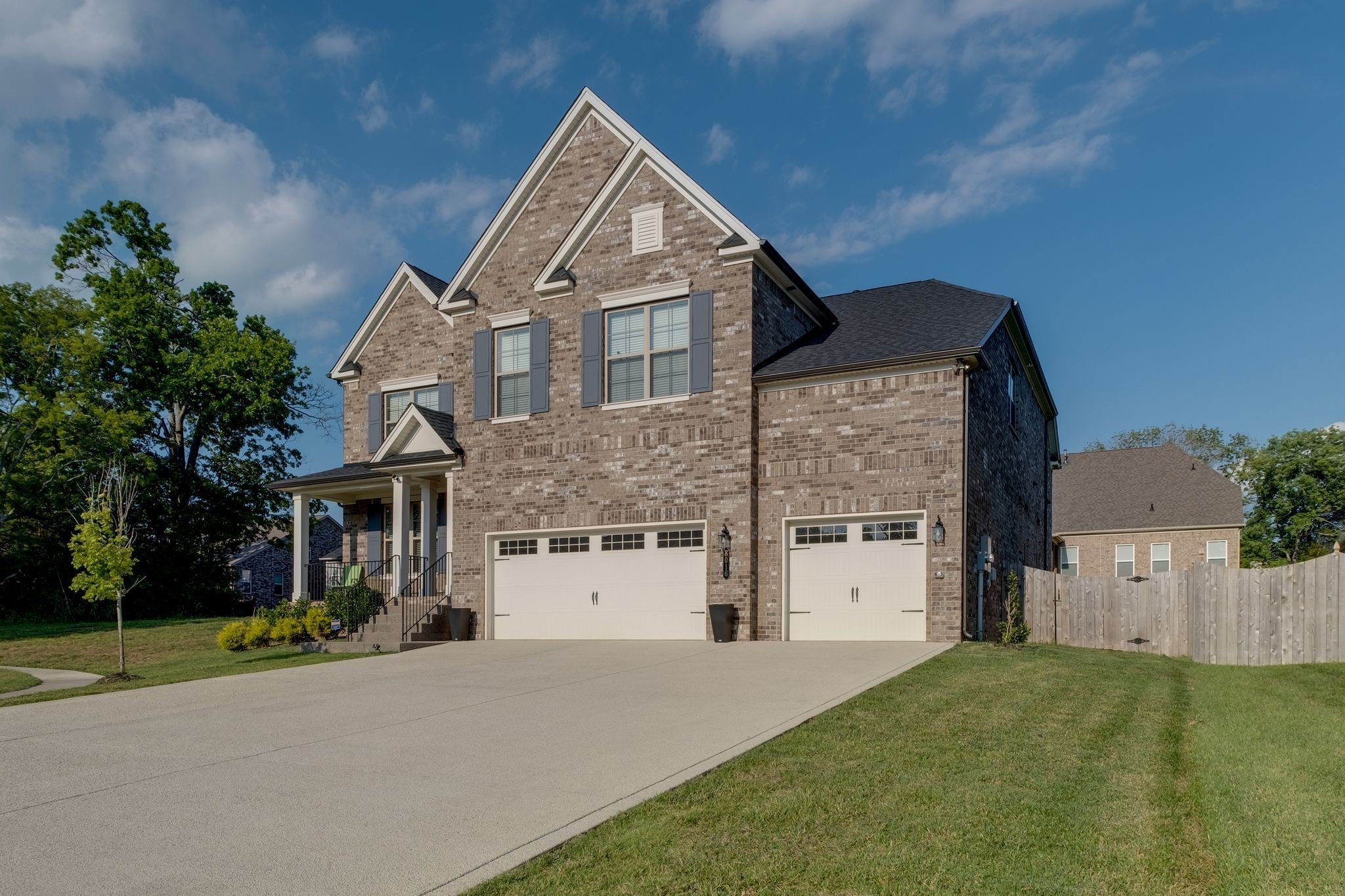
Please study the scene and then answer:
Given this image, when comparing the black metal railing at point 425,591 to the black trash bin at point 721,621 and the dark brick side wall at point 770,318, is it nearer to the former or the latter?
the black trash bin at point 721,621

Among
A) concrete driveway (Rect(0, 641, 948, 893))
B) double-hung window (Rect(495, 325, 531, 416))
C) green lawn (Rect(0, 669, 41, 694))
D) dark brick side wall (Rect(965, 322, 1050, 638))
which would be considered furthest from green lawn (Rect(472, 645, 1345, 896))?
green lawn (Rect(0, 669, 41, 694))

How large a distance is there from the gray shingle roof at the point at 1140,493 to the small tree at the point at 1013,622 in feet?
59.3

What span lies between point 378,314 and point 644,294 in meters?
9.79

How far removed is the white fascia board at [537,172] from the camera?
60.6 ft

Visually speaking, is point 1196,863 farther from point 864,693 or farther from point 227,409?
point 227,409

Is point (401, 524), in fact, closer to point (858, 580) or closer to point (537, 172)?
point (537, 172)

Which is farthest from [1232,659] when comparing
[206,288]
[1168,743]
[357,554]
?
[206,288]

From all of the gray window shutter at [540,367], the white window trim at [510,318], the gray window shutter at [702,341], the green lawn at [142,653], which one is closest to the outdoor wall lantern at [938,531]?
the gray window shutter at [702,341]

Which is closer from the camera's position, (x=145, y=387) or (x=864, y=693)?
(x=864, y=693)

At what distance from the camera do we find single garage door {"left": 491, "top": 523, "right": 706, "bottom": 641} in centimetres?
1684

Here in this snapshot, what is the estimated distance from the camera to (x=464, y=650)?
1633cm

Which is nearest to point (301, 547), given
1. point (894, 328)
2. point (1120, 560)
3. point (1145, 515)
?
point (894, 328)

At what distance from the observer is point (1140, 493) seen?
34062 mm

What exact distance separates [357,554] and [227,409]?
15.5 m
